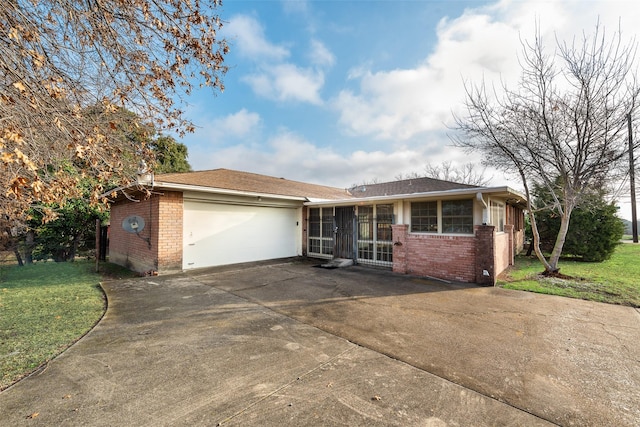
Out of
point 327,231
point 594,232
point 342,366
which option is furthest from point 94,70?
point 594,232

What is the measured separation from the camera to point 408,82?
7.72 m

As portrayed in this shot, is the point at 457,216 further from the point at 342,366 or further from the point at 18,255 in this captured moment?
the point at 18,255

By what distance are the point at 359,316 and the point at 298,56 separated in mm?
7224

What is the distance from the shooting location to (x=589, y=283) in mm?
6809

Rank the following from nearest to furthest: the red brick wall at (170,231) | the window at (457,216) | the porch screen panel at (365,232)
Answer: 1. the window at (457,216)
2. the red brick wall at (170,231)
3. the porch screen panel at (365,232)

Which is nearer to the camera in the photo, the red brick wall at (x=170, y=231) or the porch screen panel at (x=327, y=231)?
the red brick wall at (x=170, y=231)

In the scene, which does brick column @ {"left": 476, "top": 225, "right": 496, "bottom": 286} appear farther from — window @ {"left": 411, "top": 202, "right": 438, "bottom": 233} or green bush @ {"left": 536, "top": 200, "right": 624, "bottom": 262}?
green bush @ {"left": 536, "top": 200, "right": 624, "bottom": 262}

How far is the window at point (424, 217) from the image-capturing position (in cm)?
769

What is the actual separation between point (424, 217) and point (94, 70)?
7.88 meters

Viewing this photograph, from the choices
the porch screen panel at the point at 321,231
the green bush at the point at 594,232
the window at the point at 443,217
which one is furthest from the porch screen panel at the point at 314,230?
the green bush at the point at 594,232

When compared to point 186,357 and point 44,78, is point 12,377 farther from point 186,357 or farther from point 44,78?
point 44,78

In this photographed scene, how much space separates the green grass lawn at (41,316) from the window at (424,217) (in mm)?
7716

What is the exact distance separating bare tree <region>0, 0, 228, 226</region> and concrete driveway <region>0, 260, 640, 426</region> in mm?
1993

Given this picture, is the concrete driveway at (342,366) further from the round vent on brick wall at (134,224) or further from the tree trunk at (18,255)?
the tree trunk at (18,255)
